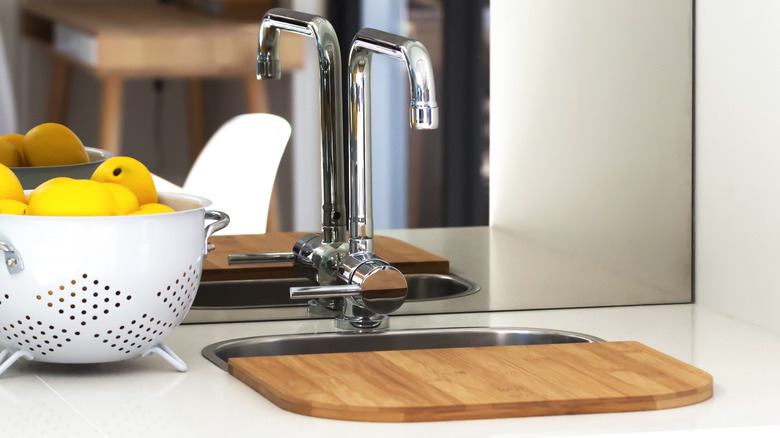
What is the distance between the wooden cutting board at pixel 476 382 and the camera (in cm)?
101

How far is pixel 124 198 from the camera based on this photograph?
3.73 feet

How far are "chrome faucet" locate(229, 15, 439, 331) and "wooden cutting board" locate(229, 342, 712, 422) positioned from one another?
11 cm

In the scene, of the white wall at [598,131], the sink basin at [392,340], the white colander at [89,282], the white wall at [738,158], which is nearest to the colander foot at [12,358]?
the white colander at [89,282]

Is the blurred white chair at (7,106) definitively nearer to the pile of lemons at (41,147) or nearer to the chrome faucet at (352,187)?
the pile of lemons at (41,147)

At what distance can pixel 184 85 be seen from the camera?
1.41 meters

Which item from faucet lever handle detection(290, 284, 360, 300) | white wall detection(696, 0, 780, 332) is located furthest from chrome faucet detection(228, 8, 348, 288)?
white wall detection(696, 0, 780, 332)

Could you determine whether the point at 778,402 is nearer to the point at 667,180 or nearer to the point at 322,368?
the point at 322,368

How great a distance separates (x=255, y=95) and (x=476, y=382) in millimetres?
542

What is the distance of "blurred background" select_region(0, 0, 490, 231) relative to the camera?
4.51 ft

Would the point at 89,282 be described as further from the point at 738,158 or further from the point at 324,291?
the point at 738,158

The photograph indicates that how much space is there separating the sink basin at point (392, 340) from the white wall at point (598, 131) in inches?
9.4

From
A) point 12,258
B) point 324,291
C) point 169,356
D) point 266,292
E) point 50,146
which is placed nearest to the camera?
point 12,258

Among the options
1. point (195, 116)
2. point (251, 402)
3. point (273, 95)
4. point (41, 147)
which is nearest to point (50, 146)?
point (41, 147)

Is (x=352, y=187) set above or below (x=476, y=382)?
above
